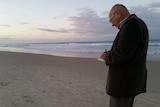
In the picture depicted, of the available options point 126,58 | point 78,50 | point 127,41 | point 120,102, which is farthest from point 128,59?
point 78,50

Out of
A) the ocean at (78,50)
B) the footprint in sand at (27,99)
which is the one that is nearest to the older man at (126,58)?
the footprint in sand at (27,99)

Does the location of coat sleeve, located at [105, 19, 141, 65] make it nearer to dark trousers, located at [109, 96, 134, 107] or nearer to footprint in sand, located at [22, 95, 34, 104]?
dark trousers, located at [109, 96, 134, 107]

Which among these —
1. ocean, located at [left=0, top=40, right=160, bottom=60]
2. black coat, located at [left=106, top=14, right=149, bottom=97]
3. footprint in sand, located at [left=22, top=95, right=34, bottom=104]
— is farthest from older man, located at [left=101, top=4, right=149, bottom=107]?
ocean, located at [left=0, top=40, right=160, bottom=60]

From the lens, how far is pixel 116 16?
2.22 meters

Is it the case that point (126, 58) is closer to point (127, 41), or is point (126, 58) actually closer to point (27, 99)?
point (127, 41)

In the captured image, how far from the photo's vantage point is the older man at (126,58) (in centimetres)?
202

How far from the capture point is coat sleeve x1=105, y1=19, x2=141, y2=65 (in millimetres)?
2002

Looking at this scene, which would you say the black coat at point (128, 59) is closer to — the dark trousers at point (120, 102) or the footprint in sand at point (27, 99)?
the dark trousers at point (120, 102)

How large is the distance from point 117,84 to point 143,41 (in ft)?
1.41

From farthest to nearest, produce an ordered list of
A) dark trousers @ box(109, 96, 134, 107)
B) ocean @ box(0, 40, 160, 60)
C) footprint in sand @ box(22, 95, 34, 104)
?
ocean @ box(0, 40, 160, 60) < footprint in sand @ box(22, 95, 34, 104) < dark trousers @ box(109, 96, 134, 107)

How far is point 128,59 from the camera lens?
2.06m

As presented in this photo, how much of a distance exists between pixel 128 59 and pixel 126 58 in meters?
0.02

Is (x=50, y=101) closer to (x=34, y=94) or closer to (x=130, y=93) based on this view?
(x=34, y=94)

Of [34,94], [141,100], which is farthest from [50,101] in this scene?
[141,100]
